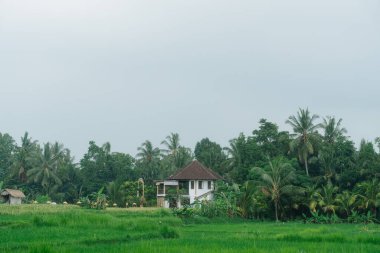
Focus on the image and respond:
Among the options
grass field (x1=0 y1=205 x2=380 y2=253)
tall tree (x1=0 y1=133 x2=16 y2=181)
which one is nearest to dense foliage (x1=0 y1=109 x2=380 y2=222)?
tall tree (x1=0 y1=133 x2=16 y2=181)

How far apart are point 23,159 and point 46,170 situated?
431 cm

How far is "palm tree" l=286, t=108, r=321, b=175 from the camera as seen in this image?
41.2m

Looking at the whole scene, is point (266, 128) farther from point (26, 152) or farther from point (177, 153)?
point (26, 152)

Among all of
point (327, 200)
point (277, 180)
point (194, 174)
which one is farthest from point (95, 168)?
point (327, 200)

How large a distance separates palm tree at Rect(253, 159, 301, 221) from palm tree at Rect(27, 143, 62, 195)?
75.7 ft

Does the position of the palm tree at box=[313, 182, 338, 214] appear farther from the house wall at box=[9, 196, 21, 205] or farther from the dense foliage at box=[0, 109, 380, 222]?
the house wall at box=[9, 196, 21, 205]

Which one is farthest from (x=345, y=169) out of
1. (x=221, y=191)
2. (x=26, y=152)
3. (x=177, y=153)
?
(x=26, y=152)

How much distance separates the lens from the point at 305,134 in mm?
41438

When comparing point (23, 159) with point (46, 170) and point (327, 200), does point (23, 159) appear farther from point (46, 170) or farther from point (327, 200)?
point (327, 200)

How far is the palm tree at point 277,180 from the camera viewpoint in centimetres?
3591

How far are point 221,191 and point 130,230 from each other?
19.6 m

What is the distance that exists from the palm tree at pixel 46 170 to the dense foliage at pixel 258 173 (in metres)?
0.09

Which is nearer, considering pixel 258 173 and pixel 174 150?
pixel 258 173

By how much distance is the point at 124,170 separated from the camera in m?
53.8
